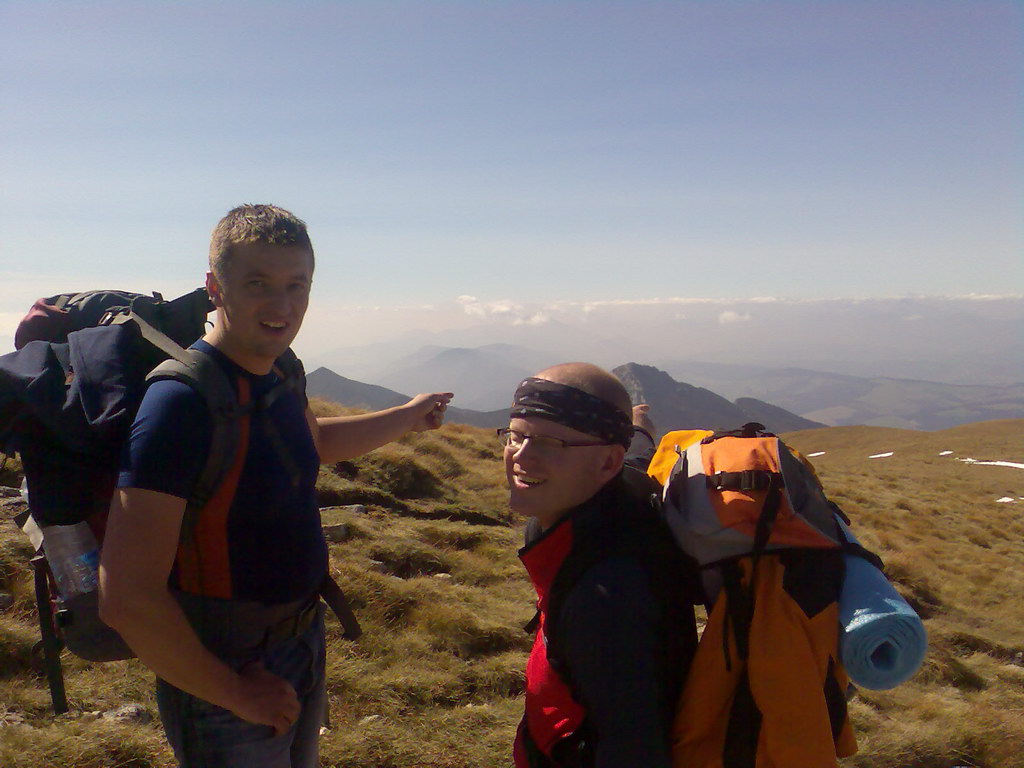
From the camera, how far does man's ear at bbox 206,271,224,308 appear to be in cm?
253

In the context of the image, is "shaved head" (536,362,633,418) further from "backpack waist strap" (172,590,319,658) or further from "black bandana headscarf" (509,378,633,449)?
"backpack waist strap" (172,590,319,658)

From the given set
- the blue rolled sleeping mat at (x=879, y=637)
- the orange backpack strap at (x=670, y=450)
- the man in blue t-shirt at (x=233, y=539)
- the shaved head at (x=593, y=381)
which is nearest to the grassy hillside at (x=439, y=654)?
the man in blue t-shirt at (x=233, y=539)

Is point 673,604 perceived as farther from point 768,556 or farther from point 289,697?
point 289,697

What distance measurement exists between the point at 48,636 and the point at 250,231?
6.23ft

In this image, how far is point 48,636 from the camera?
276 centimetres

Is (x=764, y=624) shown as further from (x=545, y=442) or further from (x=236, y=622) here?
(x=236, y=622)

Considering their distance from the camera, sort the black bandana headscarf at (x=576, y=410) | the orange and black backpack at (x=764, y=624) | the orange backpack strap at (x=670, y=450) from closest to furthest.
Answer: the orange and black backpack at (x=764, y=624) < the black bandana headscarf at (x=576, y=410) < the orange backpack strap at (x=670, y=450)

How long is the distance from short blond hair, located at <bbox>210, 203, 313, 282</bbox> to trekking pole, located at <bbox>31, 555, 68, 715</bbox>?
1368 millimetres

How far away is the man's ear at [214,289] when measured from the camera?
2.53 metres

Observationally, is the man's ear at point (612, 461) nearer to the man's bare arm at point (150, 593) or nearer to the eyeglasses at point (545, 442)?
the eyeglasses at point (545, 442)

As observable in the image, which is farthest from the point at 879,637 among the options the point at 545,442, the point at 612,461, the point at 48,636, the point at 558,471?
the point at 48,636

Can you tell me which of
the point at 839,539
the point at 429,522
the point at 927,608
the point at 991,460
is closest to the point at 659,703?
the point at 839,539

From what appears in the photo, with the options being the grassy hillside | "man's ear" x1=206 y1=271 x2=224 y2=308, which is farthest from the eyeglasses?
the grassy hillside

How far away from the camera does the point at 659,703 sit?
221 cm
